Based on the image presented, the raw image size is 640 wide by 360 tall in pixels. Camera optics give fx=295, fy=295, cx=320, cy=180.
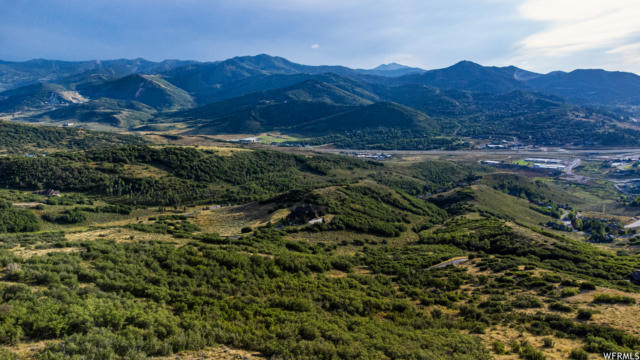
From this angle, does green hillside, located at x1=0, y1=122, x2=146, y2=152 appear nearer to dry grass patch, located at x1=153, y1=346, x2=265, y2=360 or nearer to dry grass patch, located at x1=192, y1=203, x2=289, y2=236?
dry grass patch, located at x1=192, y1=203, x2=289, y2=236

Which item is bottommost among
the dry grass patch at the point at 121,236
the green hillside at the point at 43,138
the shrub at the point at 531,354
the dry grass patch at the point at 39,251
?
the shrub at the point at 531,354

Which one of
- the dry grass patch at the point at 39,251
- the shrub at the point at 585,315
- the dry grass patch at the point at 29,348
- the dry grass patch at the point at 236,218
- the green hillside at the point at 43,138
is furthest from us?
the green hillside at the point at 43,138

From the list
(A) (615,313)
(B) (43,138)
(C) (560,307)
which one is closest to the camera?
(A) (615,313)

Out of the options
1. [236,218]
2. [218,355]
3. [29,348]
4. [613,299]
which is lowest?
[236,218]

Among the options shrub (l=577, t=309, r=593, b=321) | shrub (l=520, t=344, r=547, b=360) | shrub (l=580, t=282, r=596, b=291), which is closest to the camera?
shrub (l=520, t=344, r=547, b=360)

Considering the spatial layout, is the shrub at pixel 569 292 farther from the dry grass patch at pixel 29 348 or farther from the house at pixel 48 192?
the house at pixel 48 192

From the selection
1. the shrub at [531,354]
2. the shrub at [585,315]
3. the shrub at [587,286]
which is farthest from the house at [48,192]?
the shrub at [587,286]

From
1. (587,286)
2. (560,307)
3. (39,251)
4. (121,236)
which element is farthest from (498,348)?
(121,236)

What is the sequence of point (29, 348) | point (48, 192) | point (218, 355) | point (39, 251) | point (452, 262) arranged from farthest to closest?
point (48, 192) < point (452, 262) < point (39, 251) < point (218, 355) < point (29, 348)

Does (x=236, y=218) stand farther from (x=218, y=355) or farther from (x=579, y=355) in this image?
(x=579, y=355)

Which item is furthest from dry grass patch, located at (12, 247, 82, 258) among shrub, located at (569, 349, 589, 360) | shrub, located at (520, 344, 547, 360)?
shrub, located at (569, 349, 589, 360)

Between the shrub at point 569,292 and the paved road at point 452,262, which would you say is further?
the paved road at point 452,262
